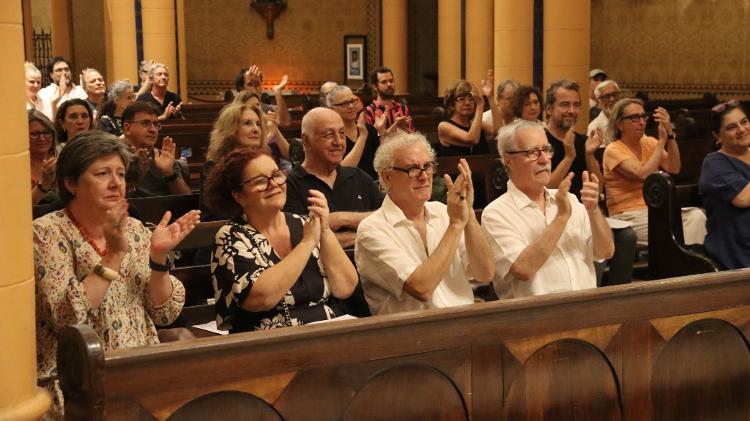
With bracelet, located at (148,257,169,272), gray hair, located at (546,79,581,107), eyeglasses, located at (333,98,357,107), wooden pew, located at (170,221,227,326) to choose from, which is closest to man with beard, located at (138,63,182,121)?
eyeglasses, located at (333,98,357,107)

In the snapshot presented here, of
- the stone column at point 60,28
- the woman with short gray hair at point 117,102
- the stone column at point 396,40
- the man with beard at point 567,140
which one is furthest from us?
the stone column at point 60,28

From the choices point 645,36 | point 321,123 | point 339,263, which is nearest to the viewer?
point 339,263

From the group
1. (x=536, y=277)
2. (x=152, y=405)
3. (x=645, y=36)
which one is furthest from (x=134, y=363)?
(x=645, y=36)

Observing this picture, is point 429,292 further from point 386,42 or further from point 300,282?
point 386,42

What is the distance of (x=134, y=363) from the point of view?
2855mm

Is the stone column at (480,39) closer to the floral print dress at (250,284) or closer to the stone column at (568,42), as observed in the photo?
the stone column at (568,42)

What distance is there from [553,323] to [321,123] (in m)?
2.46

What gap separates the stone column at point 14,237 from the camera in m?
2.86

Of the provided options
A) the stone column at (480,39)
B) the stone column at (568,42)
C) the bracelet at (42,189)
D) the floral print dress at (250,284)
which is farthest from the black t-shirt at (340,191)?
the stone column at (480,39)

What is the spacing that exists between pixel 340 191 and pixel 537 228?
1243mm

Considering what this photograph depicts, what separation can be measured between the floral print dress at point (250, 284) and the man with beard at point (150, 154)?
2.57m

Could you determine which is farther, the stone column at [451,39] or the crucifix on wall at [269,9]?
the crucifix on wall at [269,9]

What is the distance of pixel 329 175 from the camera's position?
5.70 meters

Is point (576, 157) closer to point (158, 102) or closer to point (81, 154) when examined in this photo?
point (81, 154)
